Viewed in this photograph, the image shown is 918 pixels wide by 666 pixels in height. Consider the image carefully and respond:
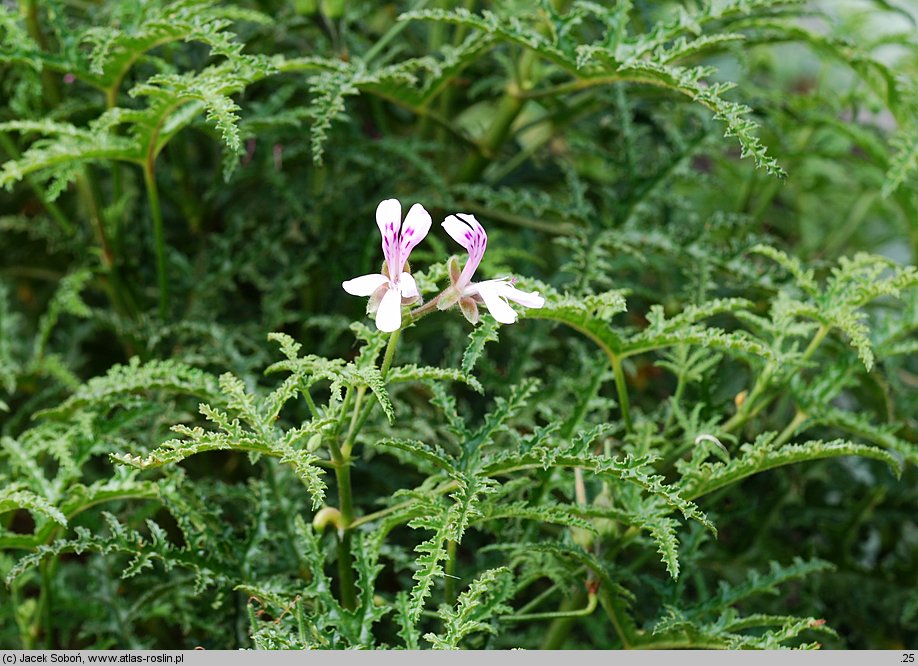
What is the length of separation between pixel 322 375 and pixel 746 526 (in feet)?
2.43

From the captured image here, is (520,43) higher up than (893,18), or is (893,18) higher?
(520,43)

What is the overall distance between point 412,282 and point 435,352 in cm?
73

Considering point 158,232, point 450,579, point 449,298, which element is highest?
point 449,298

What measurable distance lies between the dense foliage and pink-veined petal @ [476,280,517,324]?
0.05m

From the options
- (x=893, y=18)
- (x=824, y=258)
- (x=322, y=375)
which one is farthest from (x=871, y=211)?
(x=322, y=375)

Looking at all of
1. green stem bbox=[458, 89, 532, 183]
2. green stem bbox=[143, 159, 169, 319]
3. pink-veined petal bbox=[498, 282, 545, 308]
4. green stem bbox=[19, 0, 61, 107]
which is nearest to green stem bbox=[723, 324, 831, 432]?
pink-veined petal bbox=[498, 282, 545, 308]

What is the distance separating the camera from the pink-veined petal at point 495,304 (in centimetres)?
62

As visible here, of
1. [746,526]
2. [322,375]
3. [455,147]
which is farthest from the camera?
[455,147]

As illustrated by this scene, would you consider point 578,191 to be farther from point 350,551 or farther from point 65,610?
point 65,610

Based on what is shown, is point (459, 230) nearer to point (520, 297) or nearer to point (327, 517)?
point (520, 297)

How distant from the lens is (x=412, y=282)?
0.62m

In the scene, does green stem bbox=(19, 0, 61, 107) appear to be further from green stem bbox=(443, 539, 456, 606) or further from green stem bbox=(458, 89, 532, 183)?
green stem bbox=(443, 539, 456, 606)

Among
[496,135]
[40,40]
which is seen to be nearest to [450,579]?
[496,135]

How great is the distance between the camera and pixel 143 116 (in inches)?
33.3
